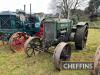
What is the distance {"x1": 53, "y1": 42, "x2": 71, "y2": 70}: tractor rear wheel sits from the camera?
6252 mm

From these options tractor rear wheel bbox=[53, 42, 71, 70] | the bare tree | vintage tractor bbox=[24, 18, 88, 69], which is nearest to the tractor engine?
vintage tractor bbox=[24, 18, 88, 69]

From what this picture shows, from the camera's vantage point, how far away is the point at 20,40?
974cm

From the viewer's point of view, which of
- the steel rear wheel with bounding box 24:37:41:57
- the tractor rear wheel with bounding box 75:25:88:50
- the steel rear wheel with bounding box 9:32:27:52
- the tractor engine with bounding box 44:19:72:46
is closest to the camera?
the tractor engine with bounding box 44:19:72:46

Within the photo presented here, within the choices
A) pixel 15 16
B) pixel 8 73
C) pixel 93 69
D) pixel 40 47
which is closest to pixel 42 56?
pixel 40 47

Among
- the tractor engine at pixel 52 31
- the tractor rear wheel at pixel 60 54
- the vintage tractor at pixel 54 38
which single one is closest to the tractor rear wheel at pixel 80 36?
the vintage tractor at pixel 54 38

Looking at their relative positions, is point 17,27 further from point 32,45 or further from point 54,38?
point 54,38

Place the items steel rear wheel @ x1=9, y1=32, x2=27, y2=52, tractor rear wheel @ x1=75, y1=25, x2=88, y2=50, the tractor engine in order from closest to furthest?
the tractor engine < tractor rear wheel @ x1=75, y1=25, x2=88, y2=50 < steel rear wheel @ x1=9, y1=32, x2=27, y2=52

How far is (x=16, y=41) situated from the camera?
9.56 m

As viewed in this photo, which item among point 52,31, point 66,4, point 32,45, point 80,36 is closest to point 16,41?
point 32,45

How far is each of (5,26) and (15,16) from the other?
0.71 metres

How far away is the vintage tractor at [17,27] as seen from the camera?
31.6 ft

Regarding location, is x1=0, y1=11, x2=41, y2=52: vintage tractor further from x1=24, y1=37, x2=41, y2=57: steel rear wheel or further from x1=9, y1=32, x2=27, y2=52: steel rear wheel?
x1=24, y1=37, x2=41, y2=57: steel rear wheel

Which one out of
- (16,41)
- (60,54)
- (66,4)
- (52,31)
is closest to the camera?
(60,54)

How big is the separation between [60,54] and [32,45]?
6.44ft
